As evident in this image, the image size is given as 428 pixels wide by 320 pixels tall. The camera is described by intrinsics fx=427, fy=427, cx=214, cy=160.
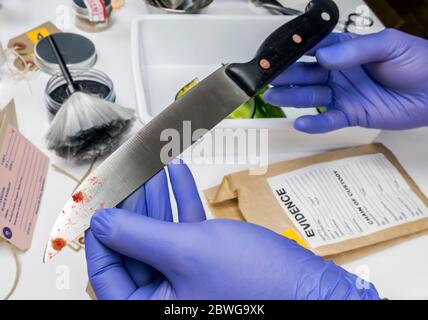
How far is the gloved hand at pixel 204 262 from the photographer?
0.44m

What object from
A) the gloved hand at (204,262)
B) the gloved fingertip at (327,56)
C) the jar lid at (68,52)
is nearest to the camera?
the gloved hand at (204,262)

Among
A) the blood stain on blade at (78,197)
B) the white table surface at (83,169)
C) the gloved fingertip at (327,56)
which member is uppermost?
the gloved fingertip at (327,56)

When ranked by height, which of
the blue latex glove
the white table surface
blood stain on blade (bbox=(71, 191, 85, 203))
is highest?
the blue latex glove

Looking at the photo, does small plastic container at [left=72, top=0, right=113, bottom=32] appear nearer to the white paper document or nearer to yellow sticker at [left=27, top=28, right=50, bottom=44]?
yellow sticker at [left=27, top=28, right=50, bottom=44]

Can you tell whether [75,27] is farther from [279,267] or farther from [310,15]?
[279,267]

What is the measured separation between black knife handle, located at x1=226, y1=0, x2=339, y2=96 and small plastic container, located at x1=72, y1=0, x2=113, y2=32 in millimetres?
429

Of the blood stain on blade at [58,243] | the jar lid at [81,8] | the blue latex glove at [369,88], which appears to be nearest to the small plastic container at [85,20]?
the jar lid at [81,8]

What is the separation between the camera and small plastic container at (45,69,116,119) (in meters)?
0.63

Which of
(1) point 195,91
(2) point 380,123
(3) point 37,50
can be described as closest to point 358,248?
Answer: (2) point 380,123

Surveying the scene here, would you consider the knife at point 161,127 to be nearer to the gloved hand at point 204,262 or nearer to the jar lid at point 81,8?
the gloved hand at point 204,262

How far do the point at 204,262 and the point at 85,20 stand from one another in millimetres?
595

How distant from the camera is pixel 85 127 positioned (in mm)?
576

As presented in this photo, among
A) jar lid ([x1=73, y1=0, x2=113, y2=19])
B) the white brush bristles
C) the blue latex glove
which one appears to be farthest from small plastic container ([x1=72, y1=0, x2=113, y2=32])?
the blue latex glove

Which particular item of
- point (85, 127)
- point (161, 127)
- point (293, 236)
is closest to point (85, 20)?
point (85, 127)
